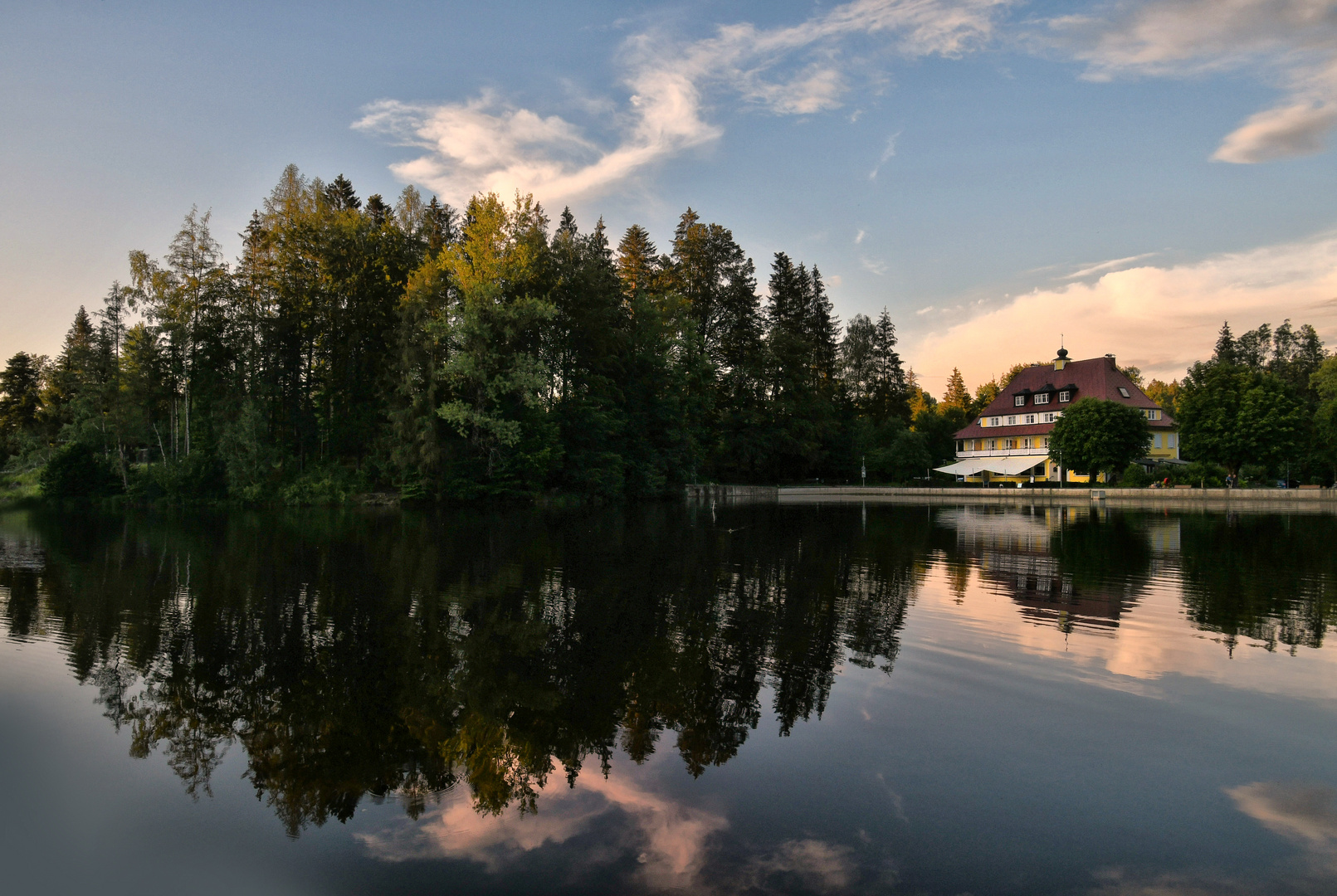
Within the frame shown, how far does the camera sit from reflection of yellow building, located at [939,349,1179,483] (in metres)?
69.9

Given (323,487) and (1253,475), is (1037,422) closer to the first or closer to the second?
(1253,475)

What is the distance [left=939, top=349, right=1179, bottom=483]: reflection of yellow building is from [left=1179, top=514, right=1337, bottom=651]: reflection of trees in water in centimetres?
4221

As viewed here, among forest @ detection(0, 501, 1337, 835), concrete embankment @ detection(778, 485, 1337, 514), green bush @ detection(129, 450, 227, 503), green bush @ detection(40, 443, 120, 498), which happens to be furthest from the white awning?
green bush @ detection(40, 443, 120, 498)

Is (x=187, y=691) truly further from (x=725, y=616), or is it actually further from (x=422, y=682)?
(x=725, y=616)

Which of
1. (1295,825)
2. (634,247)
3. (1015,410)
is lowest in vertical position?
(1295,825)

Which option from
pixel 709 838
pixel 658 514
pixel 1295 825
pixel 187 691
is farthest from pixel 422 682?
pixel 658 514

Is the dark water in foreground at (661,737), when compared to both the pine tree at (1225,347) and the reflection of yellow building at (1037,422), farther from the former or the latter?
the pine tree at (1225,347)

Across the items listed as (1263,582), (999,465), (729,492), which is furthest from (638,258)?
(1263,582)

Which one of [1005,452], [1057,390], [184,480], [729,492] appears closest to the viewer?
[184,480]

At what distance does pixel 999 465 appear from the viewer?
69188 millimetres

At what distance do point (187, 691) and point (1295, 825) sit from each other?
9764 mm

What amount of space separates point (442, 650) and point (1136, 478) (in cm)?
5763

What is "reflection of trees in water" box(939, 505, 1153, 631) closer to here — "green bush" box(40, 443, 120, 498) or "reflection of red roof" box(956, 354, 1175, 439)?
"reflection of red roof" box(956, 354, 1175, 439)

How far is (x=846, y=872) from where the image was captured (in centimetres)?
460
